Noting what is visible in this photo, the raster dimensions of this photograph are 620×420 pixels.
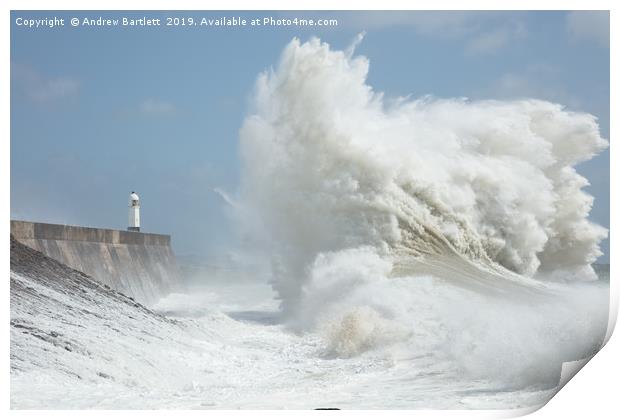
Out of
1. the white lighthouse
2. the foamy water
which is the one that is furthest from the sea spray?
the white lighthouse

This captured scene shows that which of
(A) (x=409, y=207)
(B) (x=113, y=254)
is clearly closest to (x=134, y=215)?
(B) (x=113, y=254)

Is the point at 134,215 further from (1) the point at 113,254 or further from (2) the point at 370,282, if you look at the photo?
(2) the point at 370,282

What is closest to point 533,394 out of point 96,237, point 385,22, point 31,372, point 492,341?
point 492,341

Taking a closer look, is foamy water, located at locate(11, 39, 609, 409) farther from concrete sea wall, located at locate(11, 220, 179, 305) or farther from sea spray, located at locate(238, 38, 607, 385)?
concrete sea wall, located at locate(11, 220, 179, 305)

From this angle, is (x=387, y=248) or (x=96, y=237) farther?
(x=96, y=237)

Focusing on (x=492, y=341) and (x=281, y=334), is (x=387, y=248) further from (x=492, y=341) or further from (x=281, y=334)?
(x=492, y=341)

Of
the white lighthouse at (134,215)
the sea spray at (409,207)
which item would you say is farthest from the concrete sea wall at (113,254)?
the sea spray at (409,207)
